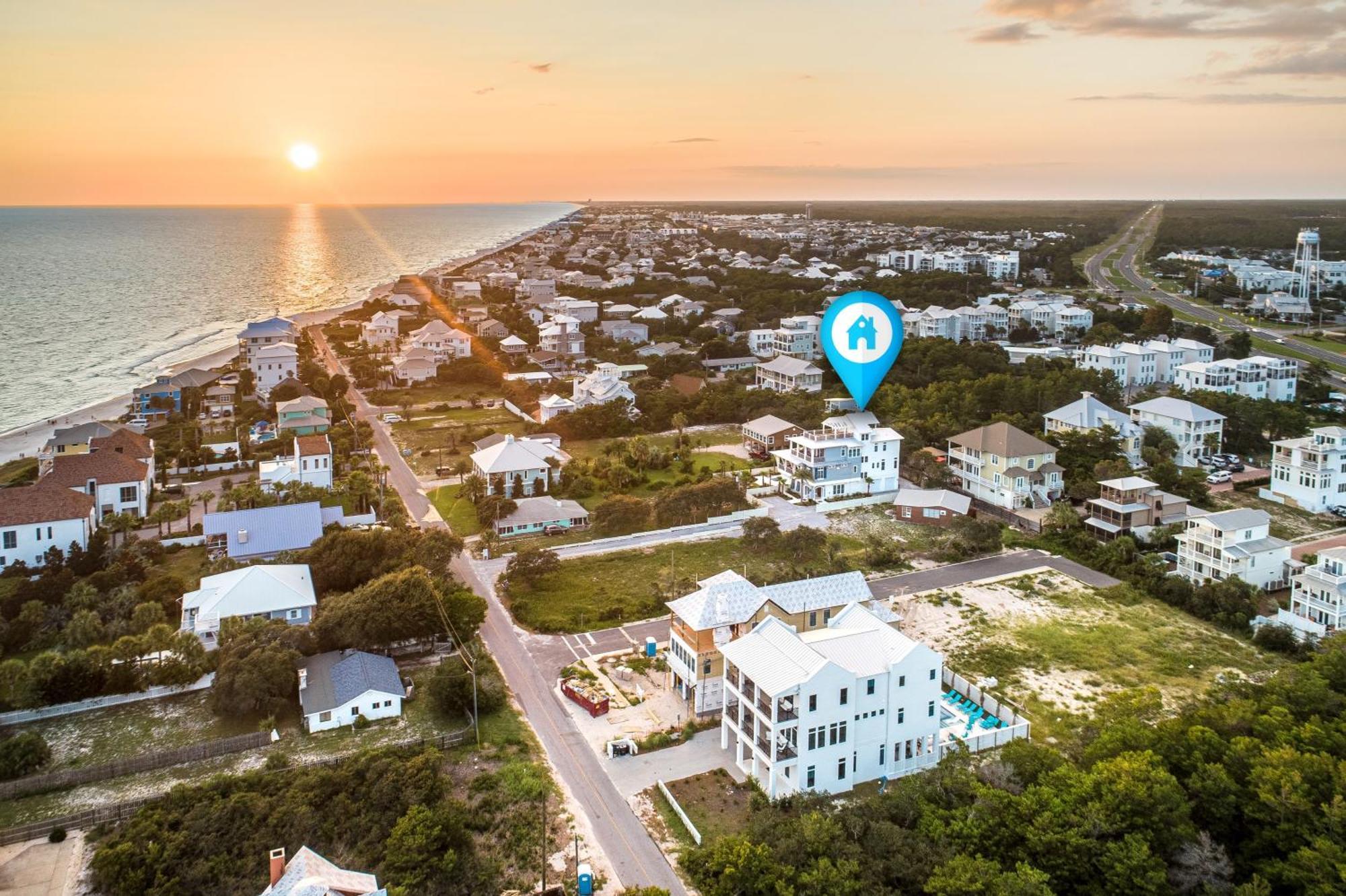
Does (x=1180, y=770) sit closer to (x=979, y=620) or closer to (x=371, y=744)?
(x=979, y=620)

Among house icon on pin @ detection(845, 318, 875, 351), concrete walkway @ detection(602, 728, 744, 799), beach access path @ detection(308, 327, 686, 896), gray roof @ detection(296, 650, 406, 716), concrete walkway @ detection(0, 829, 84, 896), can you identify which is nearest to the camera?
concrete walkway @ detection(0, 829, 84, 896)

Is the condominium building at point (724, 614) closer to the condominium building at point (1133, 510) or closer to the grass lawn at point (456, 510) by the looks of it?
the grass lawn at point (456, 510)

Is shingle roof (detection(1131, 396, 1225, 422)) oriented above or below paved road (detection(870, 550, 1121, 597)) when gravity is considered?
above

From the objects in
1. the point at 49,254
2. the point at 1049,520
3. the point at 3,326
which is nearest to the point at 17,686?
the point at 1049,520

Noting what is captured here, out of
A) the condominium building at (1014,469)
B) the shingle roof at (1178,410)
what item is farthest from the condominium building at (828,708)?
the shingle roof at (1178,410)

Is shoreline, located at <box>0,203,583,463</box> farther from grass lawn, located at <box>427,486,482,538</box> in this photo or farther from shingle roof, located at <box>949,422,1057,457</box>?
shingle roof, located at <box>949,422,1057,457</box>

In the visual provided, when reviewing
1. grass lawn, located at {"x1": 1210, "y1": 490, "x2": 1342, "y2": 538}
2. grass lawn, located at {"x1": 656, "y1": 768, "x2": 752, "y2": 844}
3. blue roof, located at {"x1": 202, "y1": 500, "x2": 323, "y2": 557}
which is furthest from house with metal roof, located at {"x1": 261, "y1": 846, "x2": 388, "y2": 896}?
grass lawn, located at {"x1": 1210, "y1": 490, "x2": 1342, "y2": 538}
